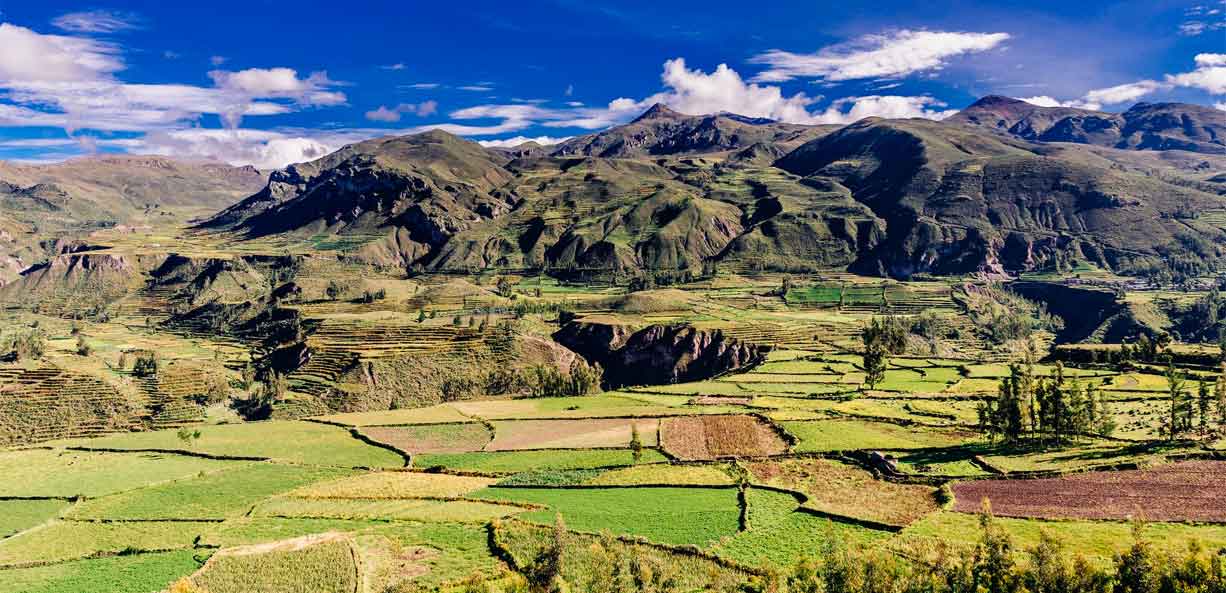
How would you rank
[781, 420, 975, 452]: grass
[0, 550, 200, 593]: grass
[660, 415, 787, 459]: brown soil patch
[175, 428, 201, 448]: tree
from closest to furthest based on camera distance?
[0, 550, 200, 593]: grass → [781, 420, 975, 452]: grass → [660, 415, 787, 459]: brown soil patch → [175, 428, 201, 448]: tree

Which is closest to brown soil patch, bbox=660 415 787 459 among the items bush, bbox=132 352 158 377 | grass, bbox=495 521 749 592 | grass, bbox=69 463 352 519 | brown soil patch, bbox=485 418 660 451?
brown soil patch, bbox=485 418 660 451

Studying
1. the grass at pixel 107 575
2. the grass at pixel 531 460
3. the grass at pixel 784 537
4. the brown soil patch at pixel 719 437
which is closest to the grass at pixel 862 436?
the brown soil patch at pixel 719 437

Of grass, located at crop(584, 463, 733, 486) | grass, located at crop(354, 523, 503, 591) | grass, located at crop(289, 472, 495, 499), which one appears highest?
grass, located at crop(584, 463, 733, 486)

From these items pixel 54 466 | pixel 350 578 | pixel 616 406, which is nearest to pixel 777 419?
pixel 616 406

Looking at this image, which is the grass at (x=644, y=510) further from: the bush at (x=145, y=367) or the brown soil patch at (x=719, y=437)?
the bush at (x=145, y=367)

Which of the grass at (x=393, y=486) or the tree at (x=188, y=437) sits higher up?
the grass at (x=393, y=486)

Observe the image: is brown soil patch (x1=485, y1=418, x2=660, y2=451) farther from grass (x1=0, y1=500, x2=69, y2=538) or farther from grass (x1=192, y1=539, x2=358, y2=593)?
grass (x1=0, y1=500, x2=69, y2=538)
